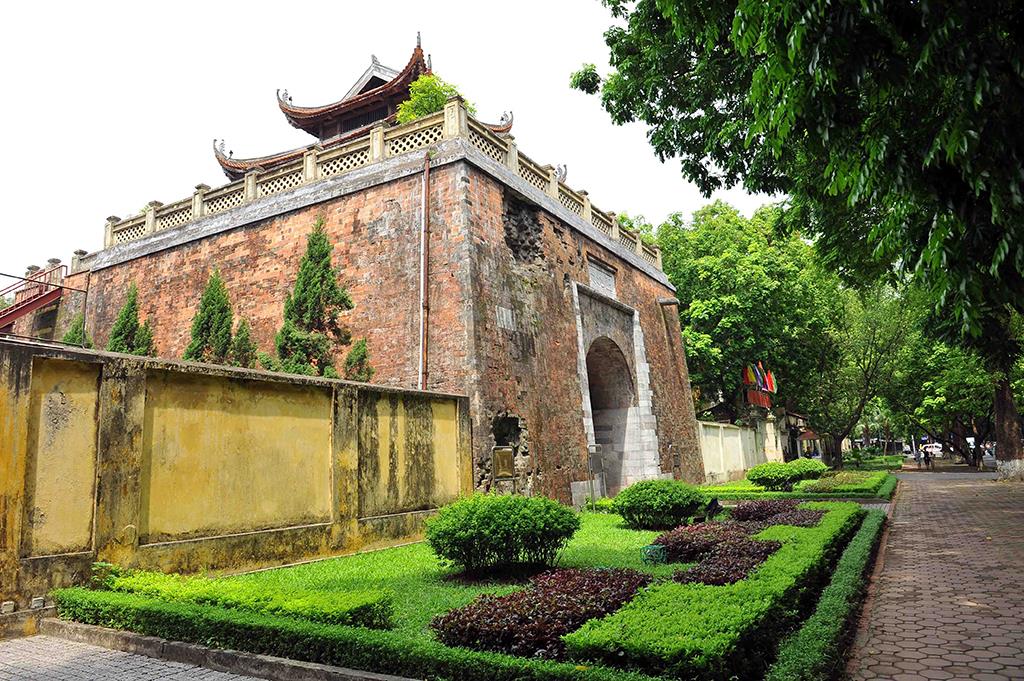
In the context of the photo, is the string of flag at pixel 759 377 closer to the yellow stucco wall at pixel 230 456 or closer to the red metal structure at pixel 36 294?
the yellow stucco wall at pixel 230 456

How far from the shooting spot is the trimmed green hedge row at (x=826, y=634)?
4.01 metres

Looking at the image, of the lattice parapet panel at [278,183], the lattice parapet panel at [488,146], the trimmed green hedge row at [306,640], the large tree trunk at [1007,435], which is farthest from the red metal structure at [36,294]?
the large tree trunk at [1007,435]

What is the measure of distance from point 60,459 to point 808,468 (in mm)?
19989

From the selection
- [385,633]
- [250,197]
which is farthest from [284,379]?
[250,197]

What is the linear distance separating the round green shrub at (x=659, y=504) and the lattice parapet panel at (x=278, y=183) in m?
10.2

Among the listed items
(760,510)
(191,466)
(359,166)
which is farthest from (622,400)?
(191,466)

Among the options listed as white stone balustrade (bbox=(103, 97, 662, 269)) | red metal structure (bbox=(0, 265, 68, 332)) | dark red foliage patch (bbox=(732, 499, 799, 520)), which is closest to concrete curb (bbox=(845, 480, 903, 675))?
dark red foliage patch (bbox=(732, 499, 799, 520))

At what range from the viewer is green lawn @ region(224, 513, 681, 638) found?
19.9 ft

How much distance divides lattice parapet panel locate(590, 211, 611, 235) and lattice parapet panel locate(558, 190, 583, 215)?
67 centimetres

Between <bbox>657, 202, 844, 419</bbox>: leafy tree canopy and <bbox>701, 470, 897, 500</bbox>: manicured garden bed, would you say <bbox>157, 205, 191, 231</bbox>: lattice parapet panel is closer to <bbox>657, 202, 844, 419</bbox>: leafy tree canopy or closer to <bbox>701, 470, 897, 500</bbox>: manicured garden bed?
<bbox>701, 470, 897, 500</bbox>: manicured garden bed

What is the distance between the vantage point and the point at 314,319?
13734 millimetres

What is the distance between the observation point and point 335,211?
14.6 m

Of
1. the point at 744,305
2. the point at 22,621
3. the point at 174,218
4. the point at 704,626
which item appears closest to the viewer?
the point at 704,626

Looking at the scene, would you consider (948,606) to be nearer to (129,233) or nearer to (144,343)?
(144,343)
